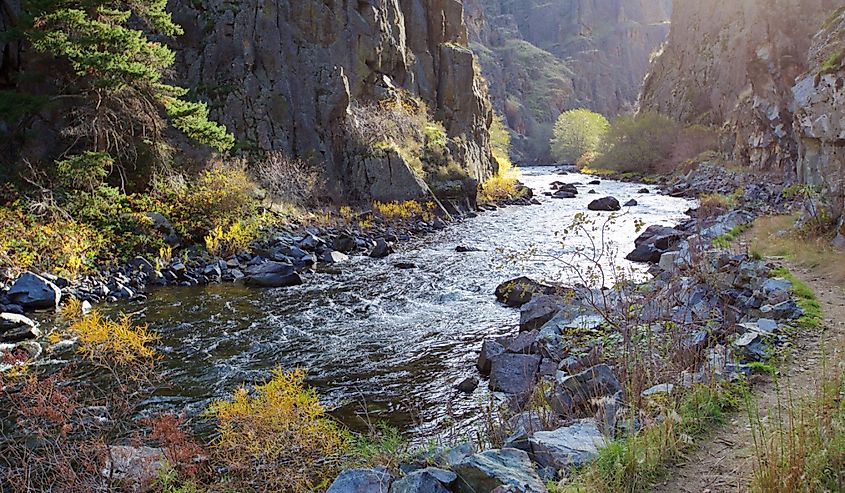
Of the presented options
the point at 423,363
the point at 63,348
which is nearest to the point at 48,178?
the point at 63,348

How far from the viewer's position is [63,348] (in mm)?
12219

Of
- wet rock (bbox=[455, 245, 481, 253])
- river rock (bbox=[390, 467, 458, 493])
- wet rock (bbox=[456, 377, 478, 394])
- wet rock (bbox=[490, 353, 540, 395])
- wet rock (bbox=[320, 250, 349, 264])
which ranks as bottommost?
wet rock (bbox=[456, 377, 478, 394])

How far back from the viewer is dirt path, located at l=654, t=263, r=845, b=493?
171 inches

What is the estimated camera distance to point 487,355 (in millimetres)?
11094

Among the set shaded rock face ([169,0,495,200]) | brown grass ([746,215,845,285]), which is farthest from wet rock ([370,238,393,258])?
brown grass ([746,215,845,285])

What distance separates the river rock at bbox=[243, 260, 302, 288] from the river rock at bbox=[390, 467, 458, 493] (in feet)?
47.2

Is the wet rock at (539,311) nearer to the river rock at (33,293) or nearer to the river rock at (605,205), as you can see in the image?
the river rock at (33,293)

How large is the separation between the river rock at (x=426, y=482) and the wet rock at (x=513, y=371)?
16.2 feet

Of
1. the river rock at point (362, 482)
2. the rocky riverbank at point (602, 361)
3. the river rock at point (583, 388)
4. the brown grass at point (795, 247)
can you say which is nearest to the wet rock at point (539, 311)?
the rocky riverbank at point (602, 361)

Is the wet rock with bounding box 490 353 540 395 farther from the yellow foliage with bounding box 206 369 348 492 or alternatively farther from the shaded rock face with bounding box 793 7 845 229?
the shaded rock face with bounding box 793 7 845 229

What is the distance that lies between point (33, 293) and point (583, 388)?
14289mm

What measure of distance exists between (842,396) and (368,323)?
1094 cm

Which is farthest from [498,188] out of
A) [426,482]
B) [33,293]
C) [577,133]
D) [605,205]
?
[577,133]

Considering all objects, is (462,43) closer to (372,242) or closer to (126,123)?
(372,242)
